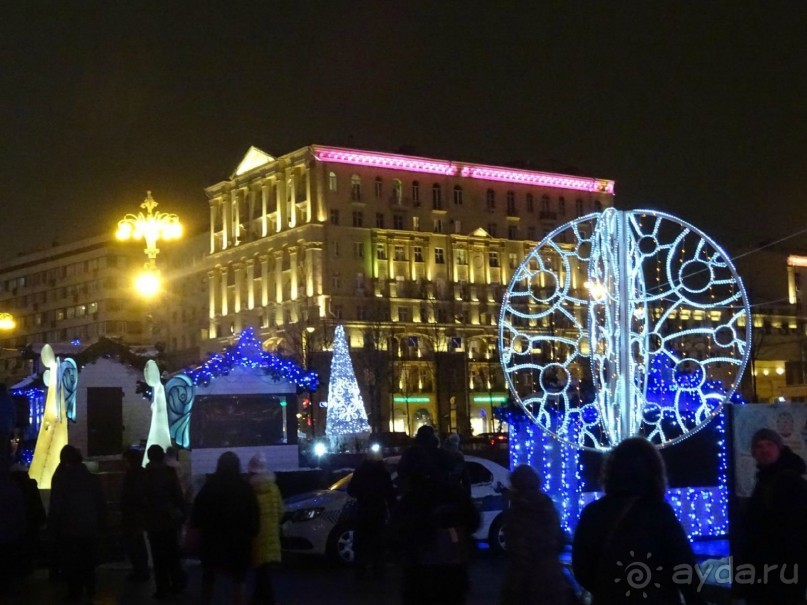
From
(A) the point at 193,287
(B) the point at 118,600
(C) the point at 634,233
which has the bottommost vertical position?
(B) the point at 118,600

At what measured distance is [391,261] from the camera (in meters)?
87.4

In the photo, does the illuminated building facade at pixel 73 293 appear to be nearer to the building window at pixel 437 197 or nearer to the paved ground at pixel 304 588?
the building window at pixel 437 197

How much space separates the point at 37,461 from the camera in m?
20.9

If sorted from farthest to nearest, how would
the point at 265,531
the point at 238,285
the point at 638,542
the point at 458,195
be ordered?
the point at 238,285 → the point at 458,195 → the point at 265,531 → the point at 638,542

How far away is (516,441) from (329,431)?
1051 inches

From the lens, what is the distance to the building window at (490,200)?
92.1 meters

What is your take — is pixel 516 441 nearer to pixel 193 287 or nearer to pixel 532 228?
pixel 532 228

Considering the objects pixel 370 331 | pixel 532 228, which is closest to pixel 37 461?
pixel 370 331

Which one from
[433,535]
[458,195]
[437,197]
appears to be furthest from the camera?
[458,195]

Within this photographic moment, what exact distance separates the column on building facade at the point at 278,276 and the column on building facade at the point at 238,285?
507 cm

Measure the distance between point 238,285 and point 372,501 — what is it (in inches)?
3138

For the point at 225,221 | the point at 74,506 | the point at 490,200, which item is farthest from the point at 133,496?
the point at 225,221

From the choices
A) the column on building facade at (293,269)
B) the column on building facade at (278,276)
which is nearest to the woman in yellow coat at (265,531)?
the column on building facade at (293,269)

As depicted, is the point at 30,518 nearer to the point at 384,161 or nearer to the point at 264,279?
the point at 384,161
